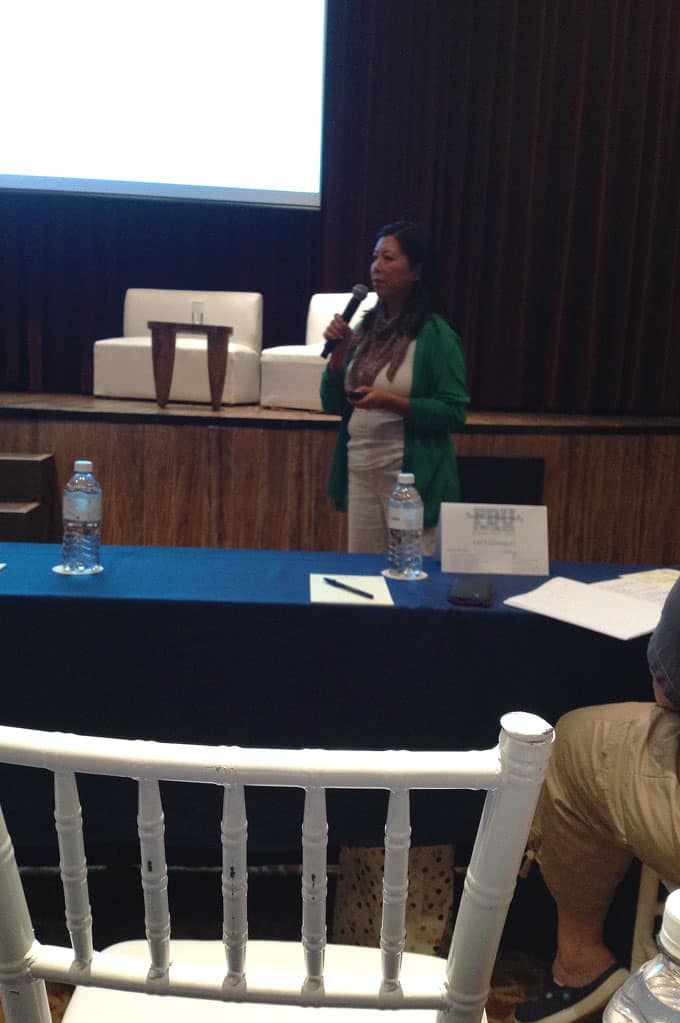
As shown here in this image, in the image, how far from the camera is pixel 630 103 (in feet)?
16.9

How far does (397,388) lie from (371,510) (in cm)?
33

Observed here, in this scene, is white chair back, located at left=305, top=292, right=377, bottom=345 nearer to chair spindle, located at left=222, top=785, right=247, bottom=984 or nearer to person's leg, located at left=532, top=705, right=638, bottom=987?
person's leg, located at left=532, top=705, right=638, bottom=987

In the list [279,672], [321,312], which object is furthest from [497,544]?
[321,312]

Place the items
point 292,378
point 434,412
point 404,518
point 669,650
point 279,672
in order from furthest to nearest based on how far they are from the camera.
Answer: point 292,378, point 434,412, point 404,518, point 279,672, point 669,650

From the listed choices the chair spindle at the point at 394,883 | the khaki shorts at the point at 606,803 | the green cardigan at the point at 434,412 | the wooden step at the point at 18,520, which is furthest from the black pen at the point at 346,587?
the wooden step at the point at 18,520

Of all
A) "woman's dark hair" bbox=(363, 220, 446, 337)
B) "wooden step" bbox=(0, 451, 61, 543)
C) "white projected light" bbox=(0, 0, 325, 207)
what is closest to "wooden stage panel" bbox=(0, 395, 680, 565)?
"wooden step" bbox=(0, 451, 61, 543)

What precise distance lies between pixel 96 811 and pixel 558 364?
4.26 m

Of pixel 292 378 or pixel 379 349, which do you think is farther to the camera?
pixel 292 378

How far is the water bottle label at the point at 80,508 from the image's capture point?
1.90 metres

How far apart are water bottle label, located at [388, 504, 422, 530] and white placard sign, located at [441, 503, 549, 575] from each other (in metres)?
0.11

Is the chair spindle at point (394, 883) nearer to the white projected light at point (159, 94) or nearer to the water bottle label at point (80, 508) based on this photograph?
the water bottle label at point (80, 508)

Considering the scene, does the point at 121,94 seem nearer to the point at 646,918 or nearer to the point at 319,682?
the point at 319,682

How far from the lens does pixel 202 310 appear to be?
4.70 meters

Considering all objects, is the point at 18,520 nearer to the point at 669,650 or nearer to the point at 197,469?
the point at 197,469
